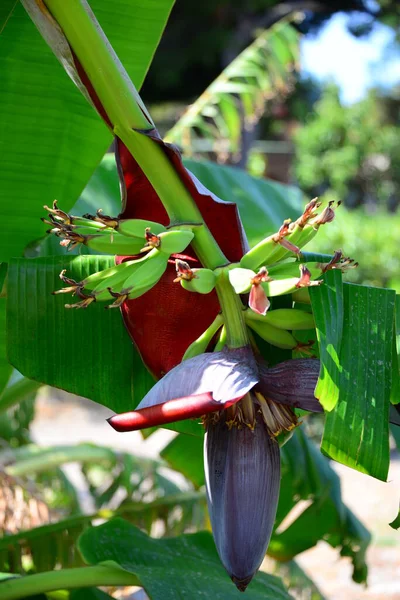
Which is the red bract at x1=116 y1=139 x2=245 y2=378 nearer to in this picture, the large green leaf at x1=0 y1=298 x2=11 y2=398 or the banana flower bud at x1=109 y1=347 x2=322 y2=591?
the banana flower bud at x1=109 y1=347 x2=322 y2=591

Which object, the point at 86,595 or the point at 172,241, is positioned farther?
the point at 86,595

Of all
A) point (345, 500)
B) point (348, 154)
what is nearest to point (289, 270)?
point (345, 500)

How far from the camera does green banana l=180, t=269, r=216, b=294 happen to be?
19.3 inches

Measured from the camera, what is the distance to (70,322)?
672 mm

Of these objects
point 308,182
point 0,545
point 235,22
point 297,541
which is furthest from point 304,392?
point 308,182

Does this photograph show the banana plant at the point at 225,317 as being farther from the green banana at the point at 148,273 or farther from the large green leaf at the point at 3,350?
the large green leaf at the point at 3,350

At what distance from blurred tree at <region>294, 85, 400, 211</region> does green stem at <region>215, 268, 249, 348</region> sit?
12413 millimetres

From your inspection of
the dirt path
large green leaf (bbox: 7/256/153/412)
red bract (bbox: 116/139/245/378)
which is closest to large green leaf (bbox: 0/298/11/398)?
large green leaf (bbox: 7/256/153/412)

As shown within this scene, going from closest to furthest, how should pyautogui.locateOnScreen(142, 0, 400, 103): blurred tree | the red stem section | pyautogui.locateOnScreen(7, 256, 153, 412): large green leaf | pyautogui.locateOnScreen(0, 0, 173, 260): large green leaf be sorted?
the red stem section, pyautogui.locateOnScreen(7, 256, 153, 412): large green leaf, pyautogui.locateOnScreen(0, 0, 173, 260): large green leaf, pyautogui.locateOnScreen(142, 0, 400, 103): blurred tree

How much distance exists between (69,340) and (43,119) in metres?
0.28

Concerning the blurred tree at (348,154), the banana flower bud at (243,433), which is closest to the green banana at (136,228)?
the banana flower bud at (243,433)

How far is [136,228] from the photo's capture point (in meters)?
0.53

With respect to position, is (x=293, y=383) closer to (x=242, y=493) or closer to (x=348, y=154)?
(x=242, y=493)

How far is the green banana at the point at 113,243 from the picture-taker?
515 mm
